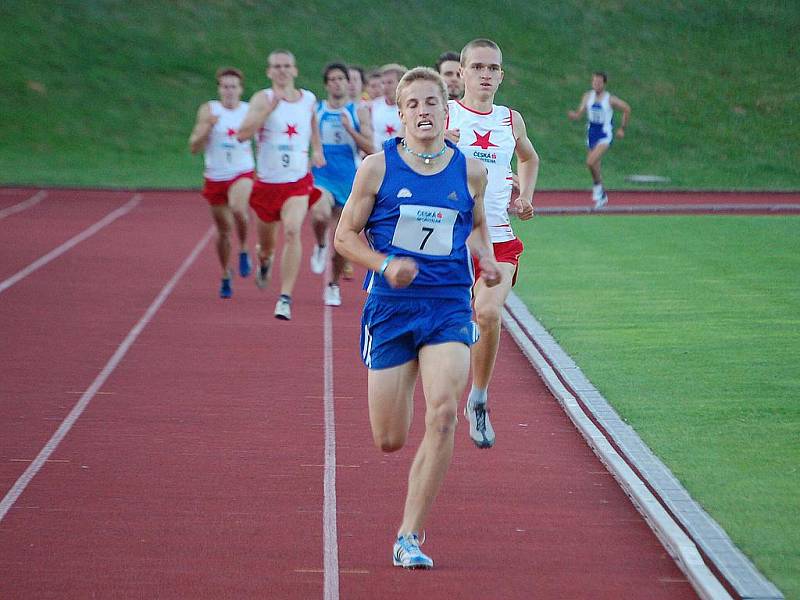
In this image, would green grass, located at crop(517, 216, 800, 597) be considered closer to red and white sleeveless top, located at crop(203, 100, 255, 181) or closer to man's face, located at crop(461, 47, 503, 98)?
man's face, located at crop(461, 47, 503, 98)

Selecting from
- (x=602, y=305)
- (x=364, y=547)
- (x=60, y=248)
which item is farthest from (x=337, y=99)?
(x=364, y=547)

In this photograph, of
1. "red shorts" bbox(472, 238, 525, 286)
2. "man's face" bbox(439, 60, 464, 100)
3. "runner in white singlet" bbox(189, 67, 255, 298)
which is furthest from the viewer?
"runner in white singlet" bbox(189, 67, 255, 298)

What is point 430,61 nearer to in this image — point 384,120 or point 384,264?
point 384,120

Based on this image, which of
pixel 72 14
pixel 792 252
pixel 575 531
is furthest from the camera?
pixel 72 14

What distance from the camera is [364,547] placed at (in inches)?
235

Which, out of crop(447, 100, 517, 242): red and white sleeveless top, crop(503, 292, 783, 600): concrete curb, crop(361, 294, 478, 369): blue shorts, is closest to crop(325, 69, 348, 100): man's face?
crop(503, 292, 783, 600): concrete curb

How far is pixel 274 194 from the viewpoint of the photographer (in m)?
12.9

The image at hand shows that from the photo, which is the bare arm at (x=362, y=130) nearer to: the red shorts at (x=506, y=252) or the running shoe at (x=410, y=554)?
the red shorts at (x=506, y=252)

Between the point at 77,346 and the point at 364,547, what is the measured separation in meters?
5.81

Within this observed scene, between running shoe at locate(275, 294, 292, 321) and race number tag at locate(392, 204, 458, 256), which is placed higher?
race number tag at locate(392, 204, 458, 256)

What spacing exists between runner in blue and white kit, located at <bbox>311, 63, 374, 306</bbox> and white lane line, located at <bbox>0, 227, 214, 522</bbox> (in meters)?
1.72

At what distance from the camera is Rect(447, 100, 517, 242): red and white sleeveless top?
812 cm

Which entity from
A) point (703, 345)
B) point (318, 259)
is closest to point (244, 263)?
point (318, 259)

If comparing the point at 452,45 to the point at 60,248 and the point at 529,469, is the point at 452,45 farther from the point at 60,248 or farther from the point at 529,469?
the point at 529,469
